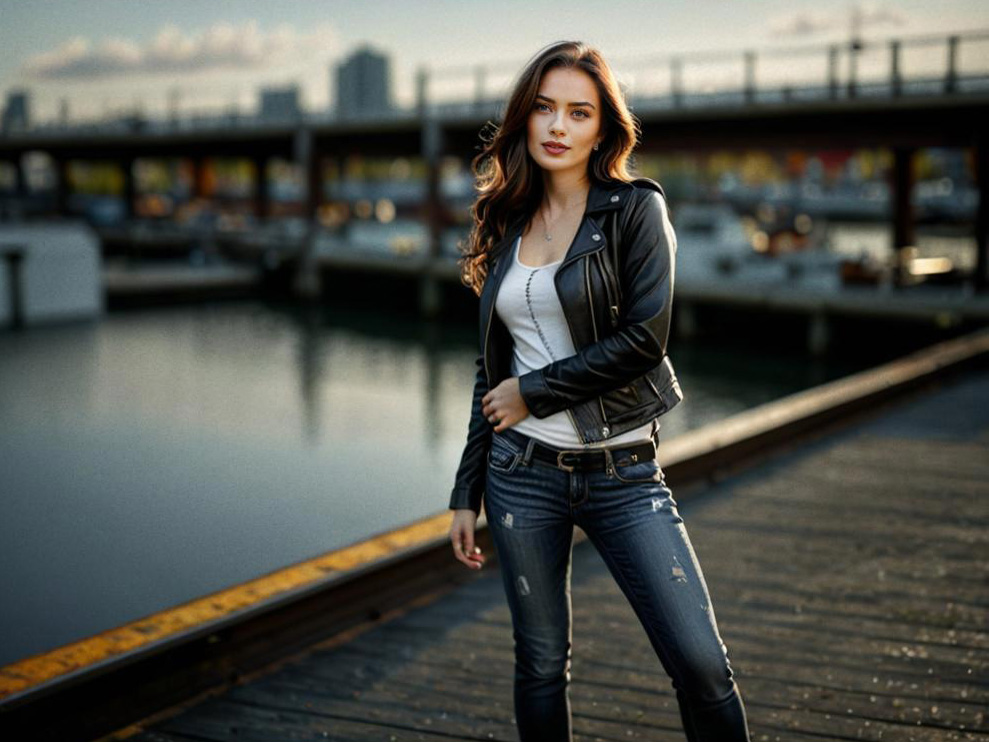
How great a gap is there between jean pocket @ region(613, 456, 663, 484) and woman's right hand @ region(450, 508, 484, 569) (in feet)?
1.29

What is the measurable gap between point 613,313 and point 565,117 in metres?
0.44

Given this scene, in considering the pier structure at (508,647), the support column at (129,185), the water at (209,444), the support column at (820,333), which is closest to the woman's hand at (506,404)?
the pier structure at (508,647)

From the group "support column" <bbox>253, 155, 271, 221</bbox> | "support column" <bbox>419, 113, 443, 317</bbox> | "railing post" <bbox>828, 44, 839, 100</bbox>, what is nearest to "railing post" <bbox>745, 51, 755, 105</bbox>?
"railing post" <bbox>828, 44, 839, 100</bbox>

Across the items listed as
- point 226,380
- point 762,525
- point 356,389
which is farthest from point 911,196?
point 762,525

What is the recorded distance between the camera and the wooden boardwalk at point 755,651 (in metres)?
3.38

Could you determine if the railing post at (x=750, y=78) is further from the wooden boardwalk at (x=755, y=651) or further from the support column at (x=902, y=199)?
the wooden boardwalk at (x=755, y=651)

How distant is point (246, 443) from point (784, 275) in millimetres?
16040

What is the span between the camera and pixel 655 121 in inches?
1147

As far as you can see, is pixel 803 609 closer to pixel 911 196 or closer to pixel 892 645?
pixel 892 645

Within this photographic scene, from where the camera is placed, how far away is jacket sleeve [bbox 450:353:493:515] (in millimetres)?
2619

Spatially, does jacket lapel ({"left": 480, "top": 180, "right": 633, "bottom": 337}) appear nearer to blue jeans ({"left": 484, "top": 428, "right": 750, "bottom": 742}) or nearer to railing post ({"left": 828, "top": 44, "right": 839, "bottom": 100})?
blue jeans ({"left": 484, "top": 428, "right": 750, "bottom": 742})

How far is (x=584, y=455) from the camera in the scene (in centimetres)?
242

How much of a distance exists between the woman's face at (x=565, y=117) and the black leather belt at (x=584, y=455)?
2.03ft

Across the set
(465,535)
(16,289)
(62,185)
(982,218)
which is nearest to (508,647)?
(465,535)
